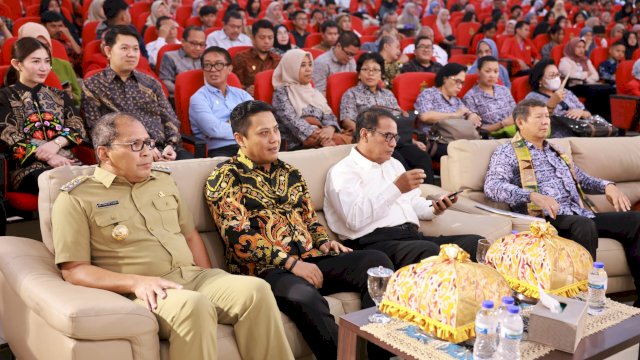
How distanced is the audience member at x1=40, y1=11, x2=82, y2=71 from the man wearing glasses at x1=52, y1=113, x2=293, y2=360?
11.7 feet

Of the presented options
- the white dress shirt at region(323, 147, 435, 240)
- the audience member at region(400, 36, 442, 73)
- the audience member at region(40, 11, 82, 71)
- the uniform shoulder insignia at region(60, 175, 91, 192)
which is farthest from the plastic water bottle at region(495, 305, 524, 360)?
the audience member at region(40, 11, 82, 71)

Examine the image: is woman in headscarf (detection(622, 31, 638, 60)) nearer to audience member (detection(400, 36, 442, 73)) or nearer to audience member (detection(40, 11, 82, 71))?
audience member (detection(400, 36, 442, 73))

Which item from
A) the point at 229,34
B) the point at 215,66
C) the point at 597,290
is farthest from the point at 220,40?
the point at 597,290

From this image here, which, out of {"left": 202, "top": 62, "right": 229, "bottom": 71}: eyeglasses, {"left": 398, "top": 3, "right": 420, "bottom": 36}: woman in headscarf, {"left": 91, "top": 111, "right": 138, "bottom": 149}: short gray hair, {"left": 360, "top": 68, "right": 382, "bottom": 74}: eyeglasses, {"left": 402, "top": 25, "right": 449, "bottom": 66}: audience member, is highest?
{"left": 398, "top": 3, "right": 420, "bottom": 36}: woman in headscarf

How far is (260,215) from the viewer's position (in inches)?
96.5

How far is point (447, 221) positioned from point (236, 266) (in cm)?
102

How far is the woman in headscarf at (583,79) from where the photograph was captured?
657 centimetres

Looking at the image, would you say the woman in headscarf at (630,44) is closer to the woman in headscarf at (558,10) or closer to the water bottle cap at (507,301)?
the woman in headscarf at (558,10)

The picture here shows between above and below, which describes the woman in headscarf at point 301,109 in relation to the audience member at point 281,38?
below

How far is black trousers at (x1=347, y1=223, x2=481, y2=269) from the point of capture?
2609 mm

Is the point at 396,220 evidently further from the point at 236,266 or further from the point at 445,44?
the point at 445,44

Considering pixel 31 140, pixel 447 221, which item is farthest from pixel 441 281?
pixel 31 140

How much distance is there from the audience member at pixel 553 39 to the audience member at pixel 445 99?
408 centimetres

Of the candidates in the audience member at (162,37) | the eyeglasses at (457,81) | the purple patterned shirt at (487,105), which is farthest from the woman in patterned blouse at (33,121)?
the purple patterned shirt at (487,105)
